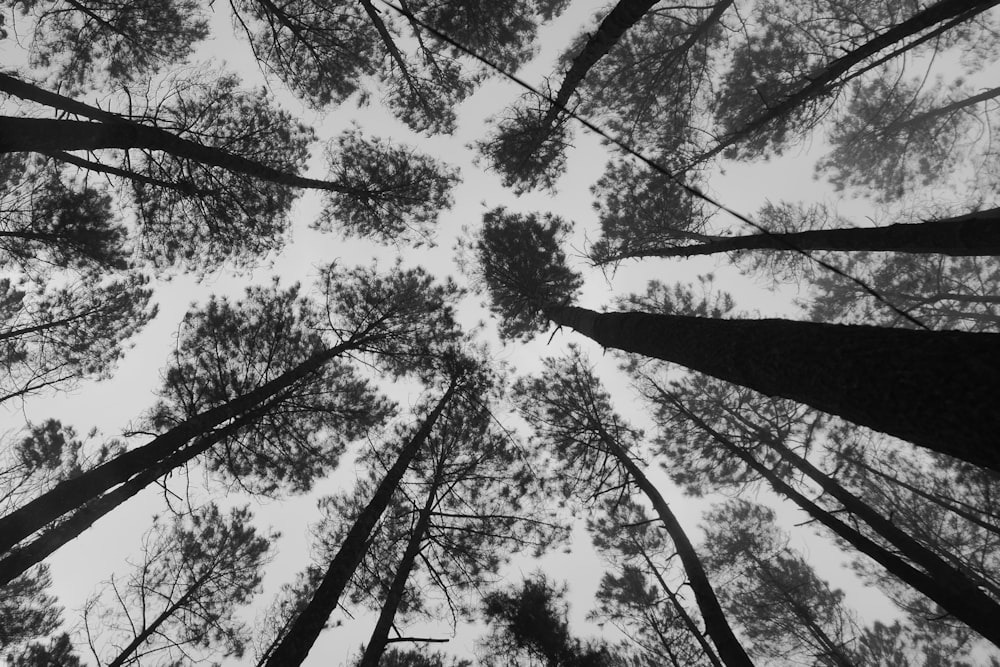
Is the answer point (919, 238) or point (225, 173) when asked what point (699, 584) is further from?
point (225, 173)

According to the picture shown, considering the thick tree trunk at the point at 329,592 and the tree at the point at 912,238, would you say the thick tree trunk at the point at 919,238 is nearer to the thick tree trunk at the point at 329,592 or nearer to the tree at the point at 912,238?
the tree at the point at 912,238

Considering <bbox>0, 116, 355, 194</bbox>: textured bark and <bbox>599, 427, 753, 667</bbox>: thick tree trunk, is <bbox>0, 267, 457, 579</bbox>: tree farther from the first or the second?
<bbox>599, 427, 753, 667</bbox>: thick tree trunk

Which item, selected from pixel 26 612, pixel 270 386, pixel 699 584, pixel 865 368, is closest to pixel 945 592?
pixel 699 584

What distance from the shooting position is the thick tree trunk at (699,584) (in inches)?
173

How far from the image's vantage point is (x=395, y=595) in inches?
230

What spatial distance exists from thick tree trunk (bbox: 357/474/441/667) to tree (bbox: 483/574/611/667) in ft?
6.20

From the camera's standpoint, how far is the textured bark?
3.61 meters

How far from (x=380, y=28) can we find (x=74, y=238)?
557 cm

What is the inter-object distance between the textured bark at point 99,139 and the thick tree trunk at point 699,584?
709cm

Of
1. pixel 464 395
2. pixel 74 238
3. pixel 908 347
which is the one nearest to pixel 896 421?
pixel 908 347

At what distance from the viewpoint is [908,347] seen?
5.50 ft

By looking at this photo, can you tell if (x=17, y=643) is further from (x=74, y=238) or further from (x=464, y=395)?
(x=464, y=395)

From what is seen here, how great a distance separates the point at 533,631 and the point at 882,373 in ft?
22.4

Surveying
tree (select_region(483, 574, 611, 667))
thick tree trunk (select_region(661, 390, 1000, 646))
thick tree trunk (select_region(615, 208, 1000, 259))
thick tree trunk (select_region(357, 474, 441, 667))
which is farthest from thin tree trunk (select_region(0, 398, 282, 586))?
thick tree trunk (select_region(661, 390, 1000, 646))
